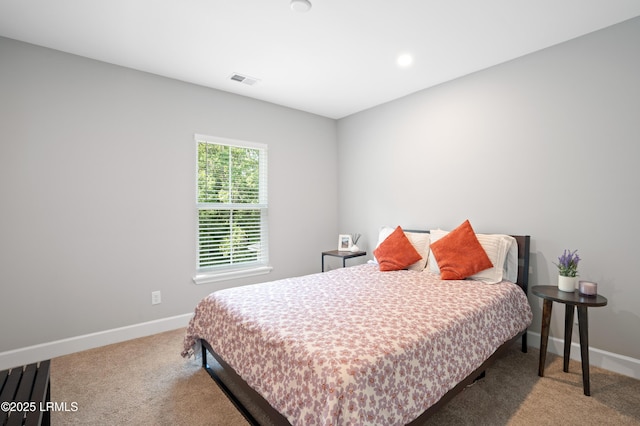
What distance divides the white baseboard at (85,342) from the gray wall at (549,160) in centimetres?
293

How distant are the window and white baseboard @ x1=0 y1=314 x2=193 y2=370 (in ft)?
1.73

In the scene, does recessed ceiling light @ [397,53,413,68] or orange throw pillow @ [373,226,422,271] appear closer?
recessed ceiling light @ [397,53,413,68]

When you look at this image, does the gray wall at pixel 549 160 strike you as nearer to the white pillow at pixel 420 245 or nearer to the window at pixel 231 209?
the white pillow at pixel 420 245

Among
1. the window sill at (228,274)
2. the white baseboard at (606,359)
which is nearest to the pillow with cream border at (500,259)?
the white baseboard at (606,359)

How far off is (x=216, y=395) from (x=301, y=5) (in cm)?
268

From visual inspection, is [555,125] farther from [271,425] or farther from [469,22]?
[271,425]

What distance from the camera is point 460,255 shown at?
2756mm

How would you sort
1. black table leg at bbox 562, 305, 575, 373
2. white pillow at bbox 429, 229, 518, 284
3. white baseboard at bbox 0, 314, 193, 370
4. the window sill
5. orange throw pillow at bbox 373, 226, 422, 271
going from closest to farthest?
black table leg at bbox 562, 305, 575, 373 → white baseboard at bbox 0, 314, 193, 370 → white pillow at bbox 429, 229, 518, 284 → orange throw pillow at bbox 373, 226, 422, 271 → the window sill

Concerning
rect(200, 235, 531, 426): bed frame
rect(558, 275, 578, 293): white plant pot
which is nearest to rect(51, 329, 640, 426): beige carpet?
rect(200, 235, 531, 426): bed frame

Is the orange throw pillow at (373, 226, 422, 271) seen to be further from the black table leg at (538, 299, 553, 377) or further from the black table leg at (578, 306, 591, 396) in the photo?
the black table leg at (578, 306, 591, 396)

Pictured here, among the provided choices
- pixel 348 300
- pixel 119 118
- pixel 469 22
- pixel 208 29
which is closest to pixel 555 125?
pixel 469 22

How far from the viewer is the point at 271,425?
1802 mm

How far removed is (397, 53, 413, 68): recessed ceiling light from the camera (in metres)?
2.79

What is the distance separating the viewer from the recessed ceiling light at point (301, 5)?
2.04 metres
